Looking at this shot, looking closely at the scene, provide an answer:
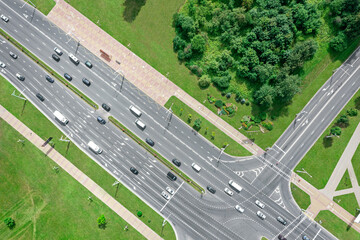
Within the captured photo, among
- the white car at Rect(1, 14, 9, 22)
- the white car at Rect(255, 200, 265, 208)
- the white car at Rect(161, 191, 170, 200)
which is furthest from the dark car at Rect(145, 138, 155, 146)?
the white car at Rect(1, 14, 9, 22)

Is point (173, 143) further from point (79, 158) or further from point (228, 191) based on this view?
point (79, 158)

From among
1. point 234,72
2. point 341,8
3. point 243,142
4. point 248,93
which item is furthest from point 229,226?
point 341,8

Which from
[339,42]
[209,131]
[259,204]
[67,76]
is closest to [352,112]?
[339,42]

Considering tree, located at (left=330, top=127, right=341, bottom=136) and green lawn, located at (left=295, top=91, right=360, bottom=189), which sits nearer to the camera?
tree, located at (left=330, top=127, right=341, bottom=136)

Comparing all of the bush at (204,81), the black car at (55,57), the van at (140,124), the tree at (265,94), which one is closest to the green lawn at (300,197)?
the tree at (265,94)

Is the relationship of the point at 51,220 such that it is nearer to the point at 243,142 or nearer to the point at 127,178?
the point at 127,178

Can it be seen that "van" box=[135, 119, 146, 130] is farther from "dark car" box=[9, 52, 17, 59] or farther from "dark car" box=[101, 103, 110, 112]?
"dark car" box=[9, 52, 17, 59]

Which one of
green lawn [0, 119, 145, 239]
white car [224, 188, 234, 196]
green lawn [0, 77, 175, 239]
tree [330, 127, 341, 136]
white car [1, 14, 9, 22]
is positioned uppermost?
tree [330, 127, 341, 136]
